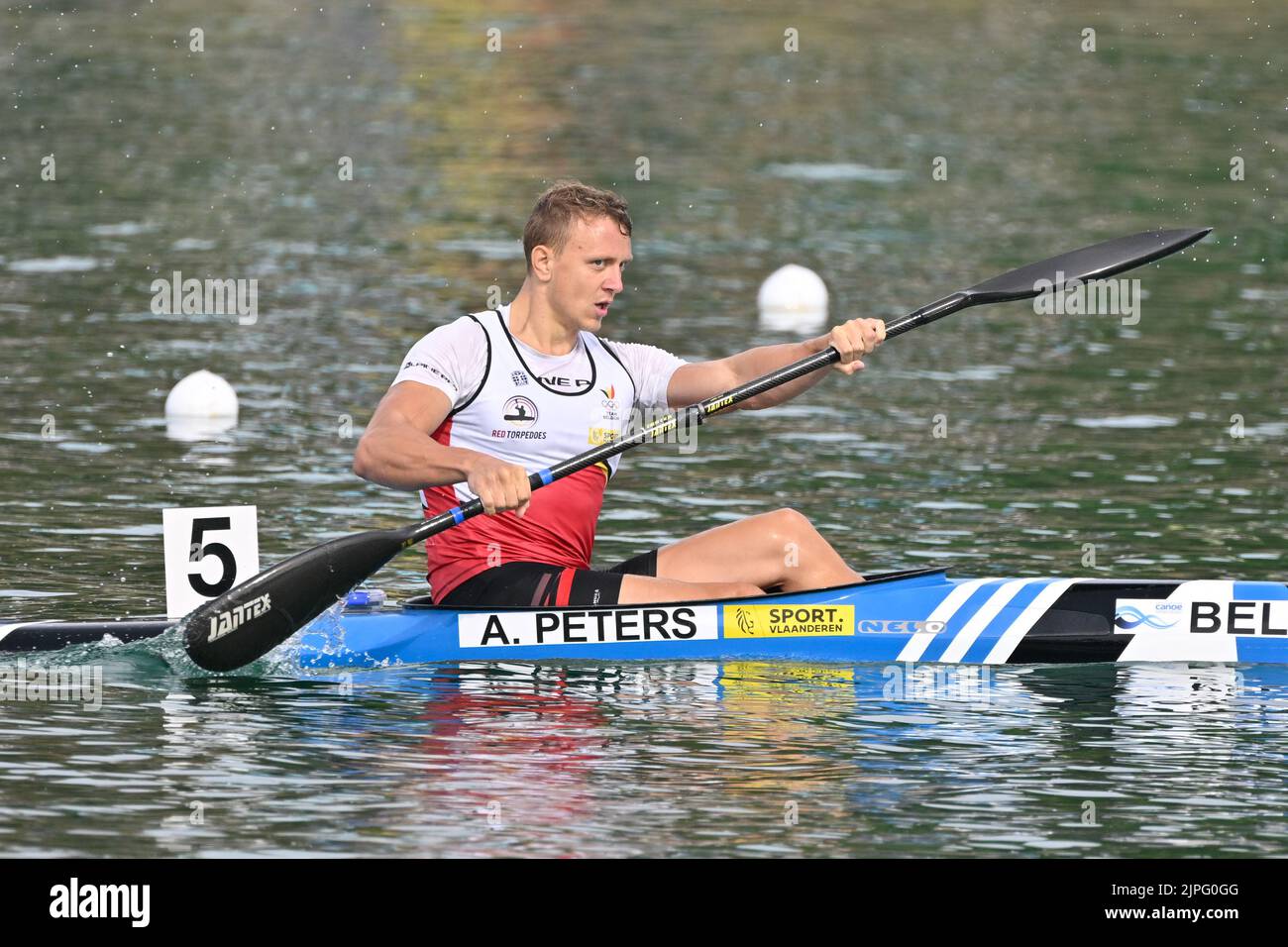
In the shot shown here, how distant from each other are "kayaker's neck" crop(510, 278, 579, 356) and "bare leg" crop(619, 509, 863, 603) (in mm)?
1002

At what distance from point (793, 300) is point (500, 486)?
10198mm

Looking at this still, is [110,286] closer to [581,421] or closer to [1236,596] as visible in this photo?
[581,421]

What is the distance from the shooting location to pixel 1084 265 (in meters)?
10.7

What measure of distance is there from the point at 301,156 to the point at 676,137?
4.79 m

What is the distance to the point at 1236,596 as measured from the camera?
984cm

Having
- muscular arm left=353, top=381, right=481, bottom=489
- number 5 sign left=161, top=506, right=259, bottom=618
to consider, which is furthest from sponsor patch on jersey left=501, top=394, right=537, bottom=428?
number 5 sign left=161, top=506, right=259, bottom=618

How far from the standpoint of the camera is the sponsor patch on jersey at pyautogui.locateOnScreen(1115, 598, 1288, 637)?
9.80 m
